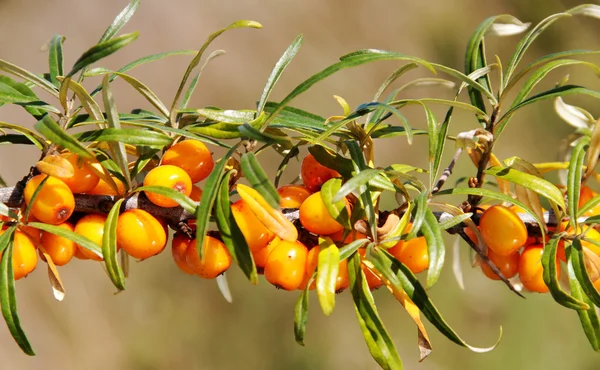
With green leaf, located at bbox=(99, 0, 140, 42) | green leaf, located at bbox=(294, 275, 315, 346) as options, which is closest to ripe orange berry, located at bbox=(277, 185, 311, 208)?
green leaf, located at bbox=(294, 275, 315, 346)

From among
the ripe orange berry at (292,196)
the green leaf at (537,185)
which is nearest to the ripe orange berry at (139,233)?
the ripe orange berry at (292,196)

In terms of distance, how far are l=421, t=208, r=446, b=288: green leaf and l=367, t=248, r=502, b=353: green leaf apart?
1.2 inches

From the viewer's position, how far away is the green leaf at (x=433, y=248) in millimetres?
475

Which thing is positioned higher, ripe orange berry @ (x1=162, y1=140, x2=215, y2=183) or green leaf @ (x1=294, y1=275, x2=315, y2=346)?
ripe orange berry @ (x1=162, y1=140, x2=215, y2=183)

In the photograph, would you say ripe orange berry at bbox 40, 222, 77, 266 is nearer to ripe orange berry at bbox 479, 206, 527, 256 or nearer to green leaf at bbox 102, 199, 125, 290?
green leaf at bbox 102, 199, 125, 290

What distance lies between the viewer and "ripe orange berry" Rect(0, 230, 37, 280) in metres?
0.53

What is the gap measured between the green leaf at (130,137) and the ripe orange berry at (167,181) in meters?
0.03

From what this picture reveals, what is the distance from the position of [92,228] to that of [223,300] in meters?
1.24

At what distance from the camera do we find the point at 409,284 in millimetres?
512

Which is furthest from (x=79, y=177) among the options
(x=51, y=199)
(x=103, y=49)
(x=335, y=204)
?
(x=335, y=204)

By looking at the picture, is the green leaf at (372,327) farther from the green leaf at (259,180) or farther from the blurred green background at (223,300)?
the blurred green background at (223,300)

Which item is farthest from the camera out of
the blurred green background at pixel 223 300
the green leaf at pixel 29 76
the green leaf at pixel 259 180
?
the blurred green background at pixel 223 300

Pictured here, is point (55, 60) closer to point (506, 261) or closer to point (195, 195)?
point (195, 195)

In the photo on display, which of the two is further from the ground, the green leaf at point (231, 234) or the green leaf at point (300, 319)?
the green leaf at point (231, 234)
